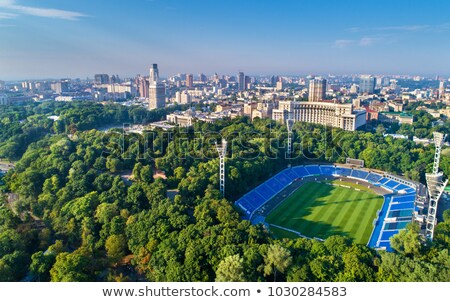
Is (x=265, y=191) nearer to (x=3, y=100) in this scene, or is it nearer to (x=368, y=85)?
(x=3, y=100)

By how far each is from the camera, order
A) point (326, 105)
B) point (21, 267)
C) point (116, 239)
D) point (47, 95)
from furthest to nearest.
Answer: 1. point (47, 95)
2. point (326, 105)
3. point (116, 239)
4. point (21, 267)

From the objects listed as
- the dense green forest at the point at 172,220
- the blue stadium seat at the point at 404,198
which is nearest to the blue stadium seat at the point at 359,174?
the dense green forest at the point at 172,220

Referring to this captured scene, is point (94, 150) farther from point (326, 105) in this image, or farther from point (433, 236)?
point (326, 105)

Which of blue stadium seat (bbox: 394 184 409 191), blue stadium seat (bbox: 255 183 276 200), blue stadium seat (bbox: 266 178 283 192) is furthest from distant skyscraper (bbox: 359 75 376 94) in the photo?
blue stadium seat (bbox: 255 183 276 200)

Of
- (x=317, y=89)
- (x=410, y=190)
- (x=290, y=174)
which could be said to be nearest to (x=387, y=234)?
(x=410, y=190)

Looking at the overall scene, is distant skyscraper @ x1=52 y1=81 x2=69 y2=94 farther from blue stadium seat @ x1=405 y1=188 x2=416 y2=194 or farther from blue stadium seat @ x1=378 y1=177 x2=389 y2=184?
blue stadium seat @ x1=405 y1=188 x2=416 y2=194

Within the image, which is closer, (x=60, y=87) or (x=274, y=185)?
(x=274, y=185)

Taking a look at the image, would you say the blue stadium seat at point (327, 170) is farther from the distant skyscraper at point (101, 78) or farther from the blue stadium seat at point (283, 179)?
the distant skyscraper at point (101, 78)

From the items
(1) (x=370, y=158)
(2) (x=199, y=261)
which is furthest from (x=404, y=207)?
(2) (x=199, y=261)
